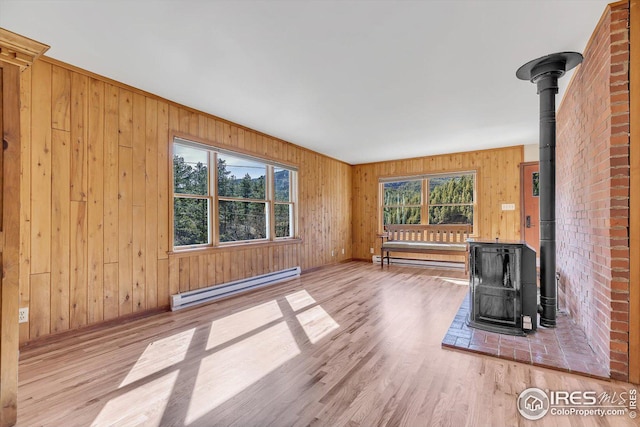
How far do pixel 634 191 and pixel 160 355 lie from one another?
11.2ft

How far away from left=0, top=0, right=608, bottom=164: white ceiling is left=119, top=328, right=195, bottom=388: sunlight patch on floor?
2.43 metres

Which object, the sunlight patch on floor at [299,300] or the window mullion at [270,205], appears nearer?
the sunlight patch on floor at [299,300]

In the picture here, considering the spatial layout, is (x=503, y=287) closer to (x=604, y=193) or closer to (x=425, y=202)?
(x=604, y=193)

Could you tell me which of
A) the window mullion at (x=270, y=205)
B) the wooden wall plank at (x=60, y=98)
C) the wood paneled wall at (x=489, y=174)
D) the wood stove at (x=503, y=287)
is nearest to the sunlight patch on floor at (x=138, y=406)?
the wooden wall plank at (x=60, y=98)

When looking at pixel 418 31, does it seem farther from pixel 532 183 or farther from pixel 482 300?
pixel 532 183

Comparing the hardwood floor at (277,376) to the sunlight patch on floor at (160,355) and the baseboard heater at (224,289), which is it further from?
the baseboard heater at (224,289)

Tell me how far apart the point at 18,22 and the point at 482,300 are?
14.1ft

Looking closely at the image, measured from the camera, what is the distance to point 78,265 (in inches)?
103

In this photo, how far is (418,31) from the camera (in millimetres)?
2111

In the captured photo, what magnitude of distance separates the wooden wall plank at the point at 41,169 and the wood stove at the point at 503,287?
12.5 feet

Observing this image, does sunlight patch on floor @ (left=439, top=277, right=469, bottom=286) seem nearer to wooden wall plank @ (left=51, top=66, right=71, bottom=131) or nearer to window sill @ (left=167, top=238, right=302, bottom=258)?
window sill @ (left=167, top=238, right=302, bottom=258)

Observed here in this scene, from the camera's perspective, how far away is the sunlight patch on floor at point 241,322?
2520 mm

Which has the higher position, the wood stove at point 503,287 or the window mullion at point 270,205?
the window mullion at point 270,205

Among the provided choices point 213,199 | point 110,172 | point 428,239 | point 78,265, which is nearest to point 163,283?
point 78,265
